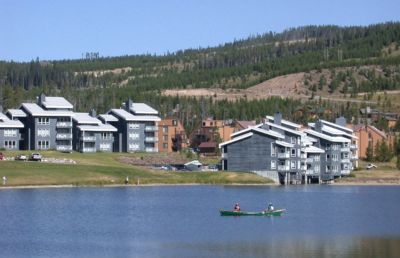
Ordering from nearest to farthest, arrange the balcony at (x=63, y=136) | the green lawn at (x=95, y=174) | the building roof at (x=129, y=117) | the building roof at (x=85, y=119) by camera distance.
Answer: the green lawn at (x=95, y=174)
the balcony at (x=63, y=136)
the building roof at (x=85, y=119)
the building roof at (x=129, y=117)

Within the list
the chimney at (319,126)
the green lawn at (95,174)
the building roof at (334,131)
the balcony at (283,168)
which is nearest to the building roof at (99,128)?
the green lawn at (95,174)

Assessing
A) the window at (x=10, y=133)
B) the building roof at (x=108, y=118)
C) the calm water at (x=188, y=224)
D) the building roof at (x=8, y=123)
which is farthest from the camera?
the building roof at (x=108, y=118)

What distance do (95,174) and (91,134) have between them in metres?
33.7

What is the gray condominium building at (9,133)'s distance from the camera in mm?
140750

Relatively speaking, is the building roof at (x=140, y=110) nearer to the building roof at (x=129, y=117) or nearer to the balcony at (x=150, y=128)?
the building roof at (x=129, y=117)

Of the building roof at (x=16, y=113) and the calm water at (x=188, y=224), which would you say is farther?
the building roof at (x=16, y=113)

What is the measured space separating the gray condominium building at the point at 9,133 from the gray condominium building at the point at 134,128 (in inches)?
644

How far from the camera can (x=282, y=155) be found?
130m

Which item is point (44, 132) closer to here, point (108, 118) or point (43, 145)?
point (43, 145)

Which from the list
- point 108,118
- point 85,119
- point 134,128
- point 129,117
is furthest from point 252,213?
point 108,118

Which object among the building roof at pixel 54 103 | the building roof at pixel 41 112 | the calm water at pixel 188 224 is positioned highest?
the building roof at pixel 54 103

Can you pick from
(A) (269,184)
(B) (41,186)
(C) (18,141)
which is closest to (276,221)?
(B) (41,186)

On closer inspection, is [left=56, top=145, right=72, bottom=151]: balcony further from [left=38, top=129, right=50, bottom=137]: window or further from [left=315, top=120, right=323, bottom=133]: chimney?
[left=315, top=120, right=323, bottom=133]: chimney

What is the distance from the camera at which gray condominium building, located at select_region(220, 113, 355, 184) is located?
130 metres
